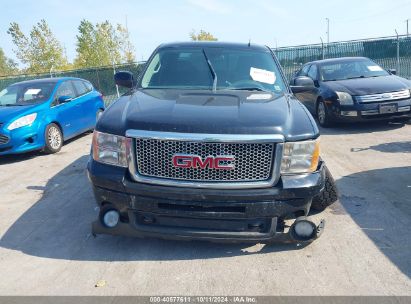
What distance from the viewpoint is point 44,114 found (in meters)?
7.65

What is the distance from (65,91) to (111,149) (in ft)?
19.7

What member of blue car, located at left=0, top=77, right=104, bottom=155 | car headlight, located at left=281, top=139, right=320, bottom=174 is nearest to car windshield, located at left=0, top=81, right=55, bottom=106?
blue car, located at left=0, top=77, right=104, bottom=155

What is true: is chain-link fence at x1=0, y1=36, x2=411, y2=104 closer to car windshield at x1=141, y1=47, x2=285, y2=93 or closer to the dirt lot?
car windshield at x1=141, y1=47, x2=285, y2=93

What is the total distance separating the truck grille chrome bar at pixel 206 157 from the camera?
3.02 meters

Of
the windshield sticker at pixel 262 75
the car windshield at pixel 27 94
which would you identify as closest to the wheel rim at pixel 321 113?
the windshield sticker at pixel 262 75

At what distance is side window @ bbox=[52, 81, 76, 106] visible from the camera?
325 inches

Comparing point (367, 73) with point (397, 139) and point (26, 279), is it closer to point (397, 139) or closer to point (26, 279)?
point (397, 139)

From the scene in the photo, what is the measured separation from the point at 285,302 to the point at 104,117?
6.93 feet

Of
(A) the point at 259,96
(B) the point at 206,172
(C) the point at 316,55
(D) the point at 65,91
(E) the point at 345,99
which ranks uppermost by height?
(A) the point at 259,96

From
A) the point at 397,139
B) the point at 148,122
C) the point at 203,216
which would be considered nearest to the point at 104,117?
the point at 148,122

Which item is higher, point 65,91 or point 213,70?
point 213,70

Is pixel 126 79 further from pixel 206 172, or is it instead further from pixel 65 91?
pixel 65 91

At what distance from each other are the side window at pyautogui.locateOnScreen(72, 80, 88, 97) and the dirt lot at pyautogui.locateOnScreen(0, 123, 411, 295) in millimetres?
4626

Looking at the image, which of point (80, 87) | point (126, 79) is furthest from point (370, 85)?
point (80, 87)
